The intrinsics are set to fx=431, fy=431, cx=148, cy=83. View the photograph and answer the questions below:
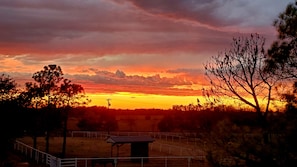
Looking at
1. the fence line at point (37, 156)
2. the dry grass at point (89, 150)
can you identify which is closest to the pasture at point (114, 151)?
the dry grass at point (89, 150)

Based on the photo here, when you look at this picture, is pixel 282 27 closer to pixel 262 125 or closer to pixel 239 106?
pixel 262 125

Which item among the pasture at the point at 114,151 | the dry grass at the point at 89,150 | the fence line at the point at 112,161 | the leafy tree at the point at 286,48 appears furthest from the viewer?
the dry grass at the point at 89,150

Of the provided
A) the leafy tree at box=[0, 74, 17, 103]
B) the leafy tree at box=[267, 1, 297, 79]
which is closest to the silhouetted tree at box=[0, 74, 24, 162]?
the leafy tree at box=[0, 74, 17, 103]

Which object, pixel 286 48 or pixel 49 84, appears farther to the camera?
pixel 49 84

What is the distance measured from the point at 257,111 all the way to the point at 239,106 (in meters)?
2.88

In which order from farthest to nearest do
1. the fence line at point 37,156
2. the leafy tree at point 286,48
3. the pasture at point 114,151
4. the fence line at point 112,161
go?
the pasture at point 114,151 < the fence line at point 37,156 < the fence line at point 112,161 < the leafy tree at point 286,48

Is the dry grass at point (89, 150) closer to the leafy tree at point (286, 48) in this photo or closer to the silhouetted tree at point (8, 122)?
the silhouetted tree at point (8, 122)

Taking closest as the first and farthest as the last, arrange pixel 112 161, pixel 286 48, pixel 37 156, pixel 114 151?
1. pixel 286 48
2. pixel 112 161
3. pixel 37 156
4. pixel 114 151

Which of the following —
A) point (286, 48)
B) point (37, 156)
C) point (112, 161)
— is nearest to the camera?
point (286, 48)

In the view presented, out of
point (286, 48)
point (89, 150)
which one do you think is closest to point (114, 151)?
point (89, 150)

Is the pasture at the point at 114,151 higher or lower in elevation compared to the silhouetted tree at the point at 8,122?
lower

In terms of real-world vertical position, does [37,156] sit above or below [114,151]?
above

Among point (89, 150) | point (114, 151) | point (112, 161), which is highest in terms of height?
point (112, 161)

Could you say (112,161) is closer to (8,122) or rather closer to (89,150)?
(8,122)
